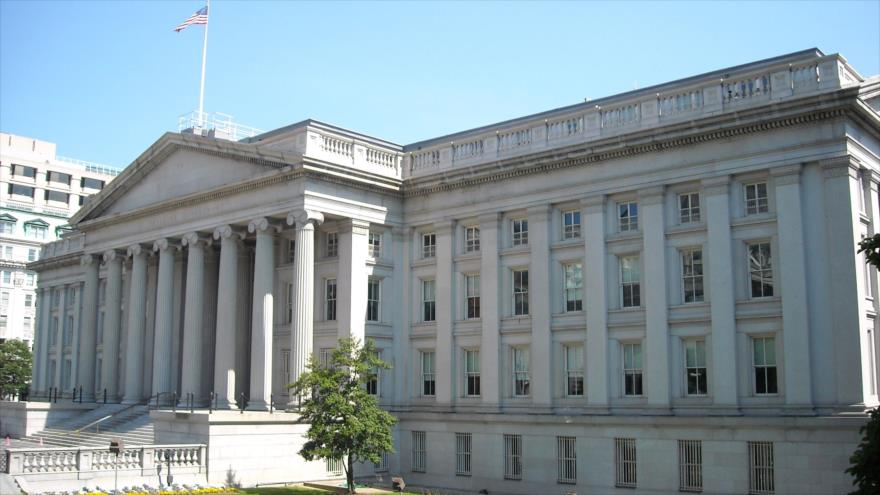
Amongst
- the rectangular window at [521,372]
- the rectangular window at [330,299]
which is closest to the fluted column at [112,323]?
the rectangular window at [330,299]

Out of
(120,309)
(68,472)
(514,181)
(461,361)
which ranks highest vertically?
(514,181)

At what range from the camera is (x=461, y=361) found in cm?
4231

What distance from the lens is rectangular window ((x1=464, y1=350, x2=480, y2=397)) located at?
4175 cm

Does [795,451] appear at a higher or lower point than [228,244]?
lower

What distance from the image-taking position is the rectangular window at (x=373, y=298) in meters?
43.9

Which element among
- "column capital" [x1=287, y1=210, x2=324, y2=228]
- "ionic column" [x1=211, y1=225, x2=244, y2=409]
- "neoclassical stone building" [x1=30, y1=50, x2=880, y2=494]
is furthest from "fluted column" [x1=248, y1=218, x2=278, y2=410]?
"ionic column" [x1=211, y1=225, x2=244, y2=409]

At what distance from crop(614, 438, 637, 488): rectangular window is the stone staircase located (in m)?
20.4

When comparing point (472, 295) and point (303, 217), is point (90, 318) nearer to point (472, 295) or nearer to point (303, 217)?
point (303, 217)

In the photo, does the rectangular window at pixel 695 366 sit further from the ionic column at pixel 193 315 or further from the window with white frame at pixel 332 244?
the ionic column at pixel 193 315

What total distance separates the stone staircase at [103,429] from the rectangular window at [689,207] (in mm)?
25022

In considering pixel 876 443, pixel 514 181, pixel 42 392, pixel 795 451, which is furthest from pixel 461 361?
pixel 42 392

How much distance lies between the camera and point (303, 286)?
4125 centimetres

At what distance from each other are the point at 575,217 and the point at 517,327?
5.47 metres

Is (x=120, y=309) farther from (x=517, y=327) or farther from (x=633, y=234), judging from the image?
(x=633, y=234)
